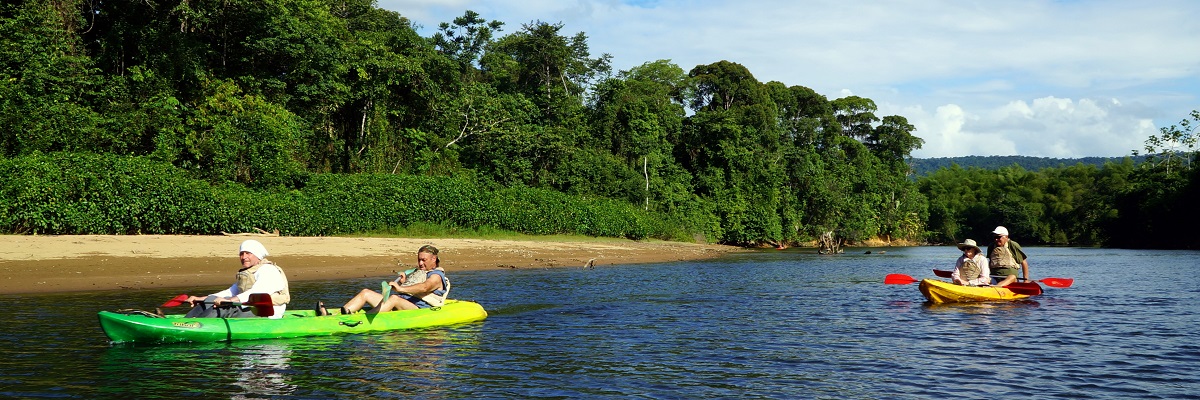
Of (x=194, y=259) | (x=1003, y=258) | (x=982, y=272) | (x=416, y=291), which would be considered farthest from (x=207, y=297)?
(x=1003, y=258)

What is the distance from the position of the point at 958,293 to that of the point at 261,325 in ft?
42.4

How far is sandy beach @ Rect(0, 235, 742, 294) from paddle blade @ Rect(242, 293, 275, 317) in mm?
7746

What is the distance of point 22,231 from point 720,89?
55.7 meters

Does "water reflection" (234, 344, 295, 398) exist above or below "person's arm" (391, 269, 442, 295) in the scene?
below

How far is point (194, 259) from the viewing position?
2144 cm

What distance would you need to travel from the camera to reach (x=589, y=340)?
41.7 ft

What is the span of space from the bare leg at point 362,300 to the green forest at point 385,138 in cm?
1309

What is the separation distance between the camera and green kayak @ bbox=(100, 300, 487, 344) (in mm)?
11227

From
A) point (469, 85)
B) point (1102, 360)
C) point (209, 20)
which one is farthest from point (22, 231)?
point (469, 85)

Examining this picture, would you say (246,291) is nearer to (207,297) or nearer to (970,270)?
(207,297)

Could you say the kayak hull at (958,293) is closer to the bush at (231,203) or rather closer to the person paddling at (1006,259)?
the person paddling at (1006,259)

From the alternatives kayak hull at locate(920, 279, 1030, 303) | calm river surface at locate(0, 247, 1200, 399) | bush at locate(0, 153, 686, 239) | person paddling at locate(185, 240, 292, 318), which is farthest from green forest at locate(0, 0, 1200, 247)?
kayak hull at locate(920, 279, 1030, 303)

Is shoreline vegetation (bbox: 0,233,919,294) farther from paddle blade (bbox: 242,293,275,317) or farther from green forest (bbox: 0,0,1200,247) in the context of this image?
paddle blade (bbox: 242,293,275,317)

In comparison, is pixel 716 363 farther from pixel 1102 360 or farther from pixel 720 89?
pixel 720 89
